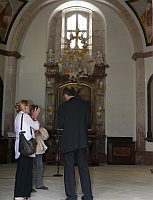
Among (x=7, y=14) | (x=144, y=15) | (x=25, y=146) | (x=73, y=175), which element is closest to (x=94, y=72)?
(x=144, y=15)

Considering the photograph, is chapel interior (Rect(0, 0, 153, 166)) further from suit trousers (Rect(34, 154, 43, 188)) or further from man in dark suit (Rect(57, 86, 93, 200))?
man in dark suit (Rect(57, 86, 93, 200))

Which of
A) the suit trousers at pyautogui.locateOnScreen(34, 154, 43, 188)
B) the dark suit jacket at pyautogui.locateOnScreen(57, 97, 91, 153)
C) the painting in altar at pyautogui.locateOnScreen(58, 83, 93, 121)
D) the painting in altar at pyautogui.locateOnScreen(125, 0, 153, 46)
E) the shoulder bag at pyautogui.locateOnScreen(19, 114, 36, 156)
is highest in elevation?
the painting in altar at pyautogui.locateOnScreen(125, 0, 153, 46)

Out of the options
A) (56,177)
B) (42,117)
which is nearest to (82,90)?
(42,117)

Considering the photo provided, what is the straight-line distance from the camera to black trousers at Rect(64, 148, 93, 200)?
4578mm

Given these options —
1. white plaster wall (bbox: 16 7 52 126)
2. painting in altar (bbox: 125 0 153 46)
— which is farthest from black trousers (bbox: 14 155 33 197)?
painting in altar (bbox: 125 0 153 46)

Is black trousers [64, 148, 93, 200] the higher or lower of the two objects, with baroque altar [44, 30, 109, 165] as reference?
lower

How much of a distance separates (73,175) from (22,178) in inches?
32.0

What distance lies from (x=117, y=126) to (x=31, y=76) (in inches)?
180

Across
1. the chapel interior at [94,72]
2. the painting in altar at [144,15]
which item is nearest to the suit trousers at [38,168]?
the chapel interior at [94,72]

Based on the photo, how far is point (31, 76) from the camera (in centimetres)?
1325

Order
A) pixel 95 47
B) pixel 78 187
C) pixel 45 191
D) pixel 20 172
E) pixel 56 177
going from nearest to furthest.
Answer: pixel 20 172, pixel 45 191, pixel 78 187, pixel 56 177, pixel 95 47

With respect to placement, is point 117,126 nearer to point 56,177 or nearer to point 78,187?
point 56,177

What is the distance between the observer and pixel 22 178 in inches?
178

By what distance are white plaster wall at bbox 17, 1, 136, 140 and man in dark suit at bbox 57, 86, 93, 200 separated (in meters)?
8.36
